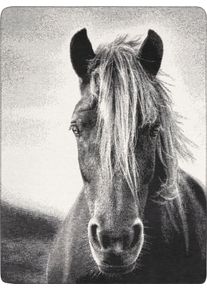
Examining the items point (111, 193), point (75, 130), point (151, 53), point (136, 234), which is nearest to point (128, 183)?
point (111, 193)

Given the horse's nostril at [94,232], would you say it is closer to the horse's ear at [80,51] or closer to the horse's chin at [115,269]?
the horse's chin at [115,269]

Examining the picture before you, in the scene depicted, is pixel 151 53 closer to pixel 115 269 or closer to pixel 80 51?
pixel 80 51

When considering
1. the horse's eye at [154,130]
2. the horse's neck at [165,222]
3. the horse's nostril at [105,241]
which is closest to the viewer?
the horse's nostril at [105,241]

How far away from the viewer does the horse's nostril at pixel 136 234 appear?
1.50 metres

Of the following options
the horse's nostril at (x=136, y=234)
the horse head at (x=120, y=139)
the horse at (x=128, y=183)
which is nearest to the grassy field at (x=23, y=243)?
the horse at (x=128, y=183)

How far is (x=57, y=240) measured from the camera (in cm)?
179

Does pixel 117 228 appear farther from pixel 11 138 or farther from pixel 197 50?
pixel 197 50

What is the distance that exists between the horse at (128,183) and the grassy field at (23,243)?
4 centimetres

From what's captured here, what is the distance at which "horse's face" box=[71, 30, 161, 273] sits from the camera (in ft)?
4.81

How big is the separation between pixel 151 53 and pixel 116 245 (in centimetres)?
71

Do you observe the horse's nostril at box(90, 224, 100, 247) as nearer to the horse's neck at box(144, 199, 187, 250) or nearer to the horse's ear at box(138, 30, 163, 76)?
the horse's neck at box(144, 199, 187, 250)

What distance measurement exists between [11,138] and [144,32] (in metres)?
0.66

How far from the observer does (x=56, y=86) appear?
177cm
